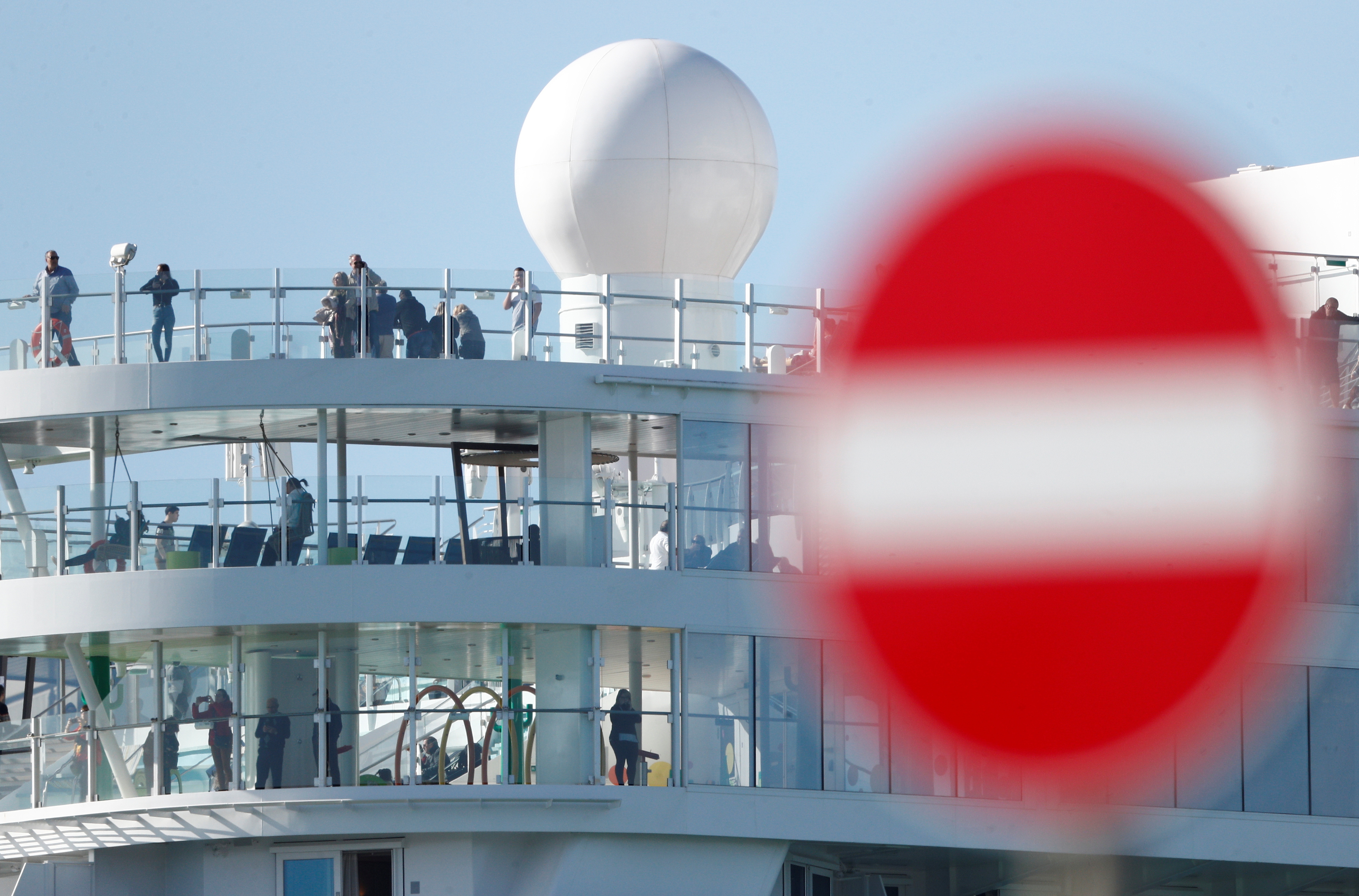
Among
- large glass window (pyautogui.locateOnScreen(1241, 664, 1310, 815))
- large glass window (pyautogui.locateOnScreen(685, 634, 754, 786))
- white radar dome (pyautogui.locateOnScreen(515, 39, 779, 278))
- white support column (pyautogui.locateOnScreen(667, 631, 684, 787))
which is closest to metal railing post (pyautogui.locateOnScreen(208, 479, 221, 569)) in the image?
white support column (pyautogui.locateOnScreen(667, 631, 684, 787))

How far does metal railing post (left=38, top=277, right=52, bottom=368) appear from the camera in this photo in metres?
33.8

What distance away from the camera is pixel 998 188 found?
47.2 meters

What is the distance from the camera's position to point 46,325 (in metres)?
33.9

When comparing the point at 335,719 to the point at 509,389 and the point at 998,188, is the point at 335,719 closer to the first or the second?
the point at 509,389

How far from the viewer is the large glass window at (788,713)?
33.1 metres

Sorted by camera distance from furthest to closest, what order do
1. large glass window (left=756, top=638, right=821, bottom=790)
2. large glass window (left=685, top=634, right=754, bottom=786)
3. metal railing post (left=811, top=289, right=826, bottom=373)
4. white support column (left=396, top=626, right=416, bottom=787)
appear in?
metal railing post (left=811, top=289, right=826, bottom=373)
large glass window (left=756, top=638, right=821, bottom=790)
large glass window (left=685, top=634, right=754, bottom=786)
white support column (left=396, top=626, right=416, bottom=787)

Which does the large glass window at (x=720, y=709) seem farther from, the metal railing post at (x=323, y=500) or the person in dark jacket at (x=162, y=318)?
the person in dark jacket at (x=162, y=318)

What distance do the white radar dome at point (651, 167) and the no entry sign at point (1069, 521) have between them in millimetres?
4008

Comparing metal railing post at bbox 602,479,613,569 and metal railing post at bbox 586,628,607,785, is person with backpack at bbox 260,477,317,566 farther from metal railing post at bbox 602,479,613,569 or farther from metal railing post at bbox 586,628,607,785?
metal railing post at bbox 586,628,607,785

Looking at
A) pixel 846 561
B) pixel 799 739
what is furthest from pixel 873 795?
pixel 846 561

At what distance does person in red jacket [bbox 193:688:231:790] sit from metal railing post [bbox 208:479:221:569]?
1.89 metres

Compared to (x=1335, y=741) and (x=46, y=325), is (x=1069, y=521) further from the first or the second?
(x=46, y=325)

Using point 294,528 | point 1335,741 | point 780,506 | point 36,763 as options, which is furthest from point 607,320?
point 1335,741

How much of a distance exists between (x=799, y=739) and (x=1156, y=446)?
7734mm
